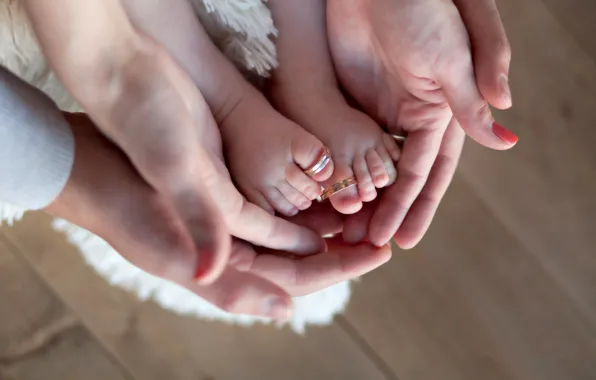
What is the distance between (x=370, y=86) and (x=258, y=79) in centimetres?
12

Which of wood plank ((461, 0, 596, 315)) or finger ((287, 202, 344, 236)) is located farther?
wood plank ((461, 0, 596, 315))

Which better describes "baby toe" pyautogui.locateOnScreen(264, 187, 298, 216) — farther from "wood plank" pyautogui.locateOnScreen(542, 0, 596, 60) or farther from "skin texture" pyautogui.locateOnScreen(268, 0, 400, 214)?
"wood plank" pyautogui.locateOnScreen(542, 0, 596, 60)

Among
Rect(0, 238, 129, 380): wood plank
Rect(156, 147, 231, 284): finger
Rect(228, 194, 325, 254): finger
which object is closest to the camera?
Rect(156, 147, 231, 284): finger

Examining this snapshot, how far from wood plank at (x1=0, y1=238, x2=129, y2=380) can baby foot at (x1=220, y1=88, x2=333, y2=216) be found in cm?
28

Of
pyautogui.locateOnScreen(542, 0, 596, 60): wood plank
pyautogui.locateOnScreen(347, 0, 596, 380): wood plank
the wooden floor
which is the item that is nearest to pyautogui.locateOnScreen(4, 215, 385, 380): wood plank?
the wooden floor

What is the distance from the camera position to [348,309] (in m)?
0.69

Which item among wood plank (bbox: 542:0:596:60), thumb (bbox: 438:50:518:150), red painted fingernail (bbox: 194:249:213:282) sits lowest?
red painted fingernail (bbox: 194:249:213:282)

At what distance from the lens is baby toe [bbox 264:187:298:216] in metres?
0.53

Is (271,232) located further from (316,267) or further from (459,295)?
(459,295)

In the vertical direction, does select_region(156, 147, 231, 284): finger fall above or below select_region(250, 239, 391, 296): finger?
above

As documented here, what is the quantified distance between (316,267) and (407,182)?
113 mm

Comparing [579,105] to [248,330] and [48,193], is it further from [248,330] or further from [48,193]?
[48,193]

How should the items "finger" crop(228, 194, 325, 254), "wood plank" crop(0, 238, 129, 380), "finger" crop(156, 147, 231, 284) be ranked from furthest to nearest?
"wood plank" crop(0, 238, 129, 380), "finger" crop(228, 194, 325, 254), "finger" crop(156, 147, 231, 284)

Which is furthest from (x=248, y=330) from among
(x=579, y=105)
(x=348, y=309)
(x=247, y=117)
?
(x=579, y=105)
